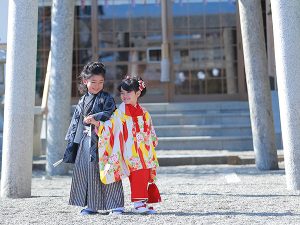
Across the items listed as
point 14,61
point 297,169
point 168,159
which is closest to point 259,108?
point 168,159

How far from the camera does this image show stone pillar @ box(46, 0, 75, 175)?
1002 cm

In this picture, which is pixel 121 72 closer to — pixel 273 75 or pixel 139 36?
pixel 139 36

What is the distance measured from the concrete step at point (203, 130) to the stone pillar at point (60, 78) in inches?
153

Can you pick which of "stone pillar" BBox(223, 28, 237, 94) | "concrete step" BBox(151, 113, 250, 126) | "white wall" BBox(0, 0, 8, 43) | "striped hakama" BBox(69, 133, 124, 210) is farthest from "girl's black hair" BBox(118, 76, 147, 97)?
"stone pillar" BBox(223, 28, 237, 94)

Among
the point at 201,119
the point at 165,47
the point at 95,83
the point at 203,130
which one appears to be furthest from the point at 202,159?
the point at 95,83

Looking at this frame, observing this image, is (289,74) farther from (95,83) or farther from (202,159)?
(202,159)

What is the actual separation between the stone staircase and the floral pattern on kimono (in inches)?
281

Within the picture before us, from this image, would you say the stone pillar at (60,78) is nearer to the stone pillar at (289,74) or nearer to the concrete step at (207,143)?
the concrete step at (207,143)

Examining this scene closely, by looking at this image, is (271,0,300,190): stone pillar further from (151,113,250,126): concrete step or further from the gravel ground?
(151,113,250,126): concrete step

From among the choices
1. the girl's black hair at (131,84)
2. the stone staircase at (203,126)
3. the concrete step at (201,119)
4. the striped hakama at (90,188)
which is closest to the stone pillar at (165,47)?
the stone staircase at (203,126)

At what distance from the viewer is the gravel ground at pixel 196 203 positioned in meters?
5.64

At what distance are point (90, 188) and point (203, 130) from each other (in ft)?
25.9

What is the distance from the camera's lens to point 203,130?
13.7m

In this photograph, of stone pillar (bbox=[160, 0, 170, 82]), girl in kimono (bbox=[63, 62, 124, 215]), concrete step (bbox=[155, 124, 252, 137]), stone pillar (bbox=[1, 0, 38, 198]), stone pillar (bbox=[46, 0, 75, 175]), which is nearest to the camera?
girl in kimono (bbox=[63, 62, 124, 215])
